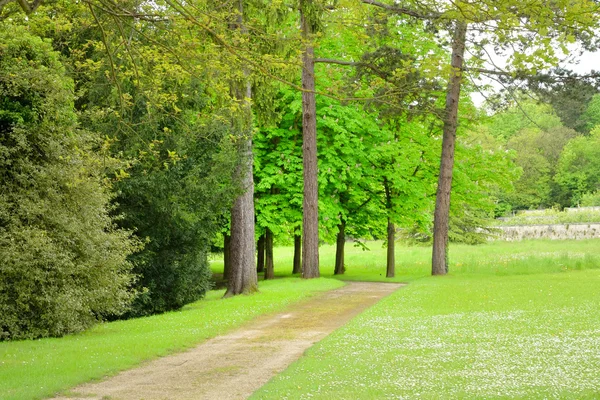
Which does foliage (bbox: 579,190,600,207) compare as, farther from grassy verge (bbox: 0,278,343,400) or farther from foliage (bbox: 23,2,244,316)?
grassy verge (bbox: 0,278,343,400)

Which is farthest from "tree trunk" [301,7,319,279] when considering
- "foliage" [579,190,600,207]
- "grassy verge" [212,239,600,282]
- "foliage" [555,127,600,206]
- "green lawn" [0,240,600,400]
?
"foliage" [555,127,600,206]

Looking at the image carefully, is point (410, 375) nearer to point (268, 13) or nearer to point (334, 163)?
point (268, 13)

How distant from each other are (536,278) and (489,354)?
16.5m

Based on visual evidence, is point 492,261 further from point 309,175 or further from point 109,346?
point 109,346

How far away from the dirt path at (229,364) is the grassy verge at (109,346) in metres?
0.38

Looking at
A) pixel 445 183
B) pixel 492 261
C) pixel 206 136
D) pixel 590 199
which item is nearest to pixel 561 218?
pixel 590 199

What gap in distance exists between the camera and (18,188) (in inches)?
634

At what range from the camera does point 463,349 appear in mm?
13016

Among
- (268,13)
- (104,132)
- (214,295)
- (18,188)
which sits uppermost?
(268,13)

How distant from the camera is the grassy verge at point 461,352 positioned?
383 inches

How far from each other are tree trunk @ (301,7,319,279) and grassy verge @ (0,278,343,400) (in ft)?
22.4

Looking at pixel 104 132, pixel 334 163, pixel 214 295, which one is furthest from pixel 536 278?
pixel 104 132

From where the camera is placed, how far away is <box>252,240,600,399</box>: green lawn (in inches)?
384

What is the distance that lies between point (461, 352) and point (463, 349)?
0.35m
